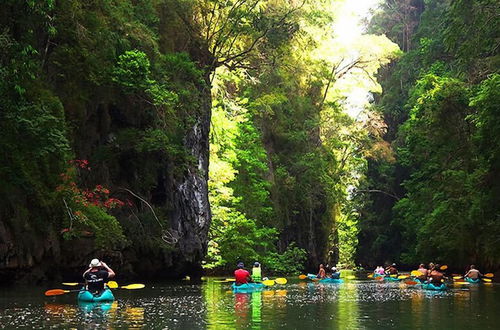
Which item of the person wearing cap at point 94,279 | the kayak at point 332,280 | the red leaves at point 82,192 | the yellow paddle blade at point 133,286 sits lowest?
the kayak at point 332,280

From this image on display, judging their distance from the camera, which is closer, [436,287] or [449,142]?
[436,287]

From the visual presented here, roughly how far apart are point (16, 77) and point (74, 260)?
26.3 ft

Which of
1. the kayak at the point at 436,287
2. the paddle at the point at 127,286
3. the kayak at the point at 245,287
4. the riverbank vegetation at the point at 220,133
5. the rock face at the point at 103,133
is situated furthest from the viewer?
the kayak at the point at 436,287

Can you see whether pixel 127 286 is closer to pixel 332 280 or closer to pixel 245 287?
pixel 245 287

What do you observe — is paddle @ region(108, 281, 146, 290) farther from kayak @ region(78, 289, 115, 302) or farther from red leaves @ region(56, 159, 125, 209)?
red leaves @ region(56, 159, 125, 209)

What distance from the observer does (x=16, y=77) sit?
13.7m

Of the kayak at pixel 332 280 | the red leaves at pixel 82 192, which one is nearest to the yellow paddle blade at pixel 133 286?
the red leaves at pixel 82 192

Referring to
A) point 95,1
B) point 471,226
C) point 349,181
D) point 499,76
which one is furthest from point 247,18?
point 349,181

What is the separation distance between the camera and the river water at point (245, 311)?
11031 millimetres

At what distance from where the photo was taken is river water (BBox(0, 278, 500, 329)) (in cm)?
1103

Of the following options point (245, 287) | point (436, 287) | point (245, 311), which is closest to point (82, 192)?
point (245, 287)

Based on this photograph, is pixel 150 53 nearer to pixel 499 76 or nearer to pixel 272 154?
pixel 499 76

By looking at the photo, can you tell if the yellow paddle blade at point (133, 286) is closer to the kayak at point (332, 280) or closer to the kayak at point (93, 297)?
the kayak at point (93, 297)

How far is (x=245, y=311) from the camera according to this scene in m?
13.8
